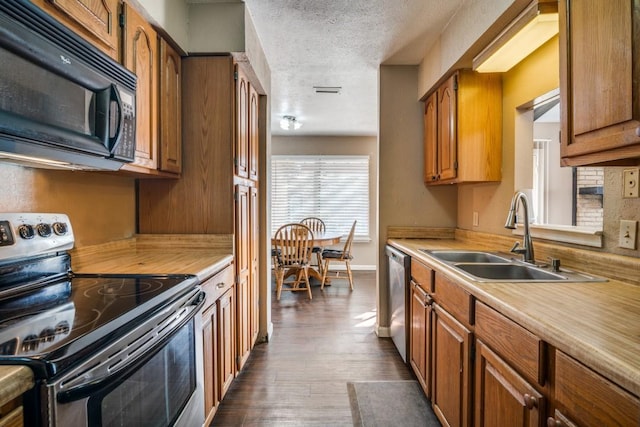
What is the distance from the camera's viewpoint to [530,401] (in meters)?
0.90

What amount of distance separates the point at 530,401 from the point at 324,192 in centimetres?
501

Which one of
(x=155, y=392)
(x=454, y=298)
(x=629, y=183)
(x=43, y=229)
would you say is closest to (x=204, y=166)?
(x=43, y=229)

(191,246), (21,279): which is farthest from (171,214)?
(21,279)

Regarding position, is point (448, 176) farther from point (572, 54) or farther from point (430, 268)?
point (572, 54)

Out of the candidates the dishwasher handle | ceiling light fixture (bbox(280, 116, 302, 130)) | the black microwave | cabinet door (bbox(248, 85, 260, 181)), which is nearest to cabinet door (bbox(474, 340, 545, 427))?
the dishwasher handle

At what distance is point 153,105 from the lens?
68.1 inches

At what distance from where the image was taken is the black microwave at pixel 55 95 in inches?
32.0

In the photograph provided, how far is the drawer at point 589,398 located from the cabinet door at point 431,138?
1980 millimetres

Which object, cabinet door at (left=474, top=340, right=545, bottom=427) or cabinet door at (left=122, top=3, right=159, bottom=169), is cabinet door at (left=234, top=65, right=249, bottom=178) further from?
cabinet door at (left=474, top=340, right=545, bottom=427)

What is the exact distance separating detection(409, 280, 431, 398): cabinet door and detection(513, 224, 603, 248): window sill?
70cm

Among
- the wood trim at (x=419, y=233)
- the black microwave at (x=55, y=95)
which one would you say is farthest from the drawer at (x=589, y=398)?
the wood trim at (x=419, y=233)

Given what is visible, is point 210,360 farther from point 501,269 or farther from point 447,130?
point 447,130

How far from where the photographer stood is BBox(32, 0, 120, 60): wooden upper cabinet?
110 centimetres

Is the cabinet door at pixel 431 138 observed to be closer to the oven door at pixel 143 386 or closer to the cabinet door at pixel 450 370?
the cabinet door at pixel 450 370
